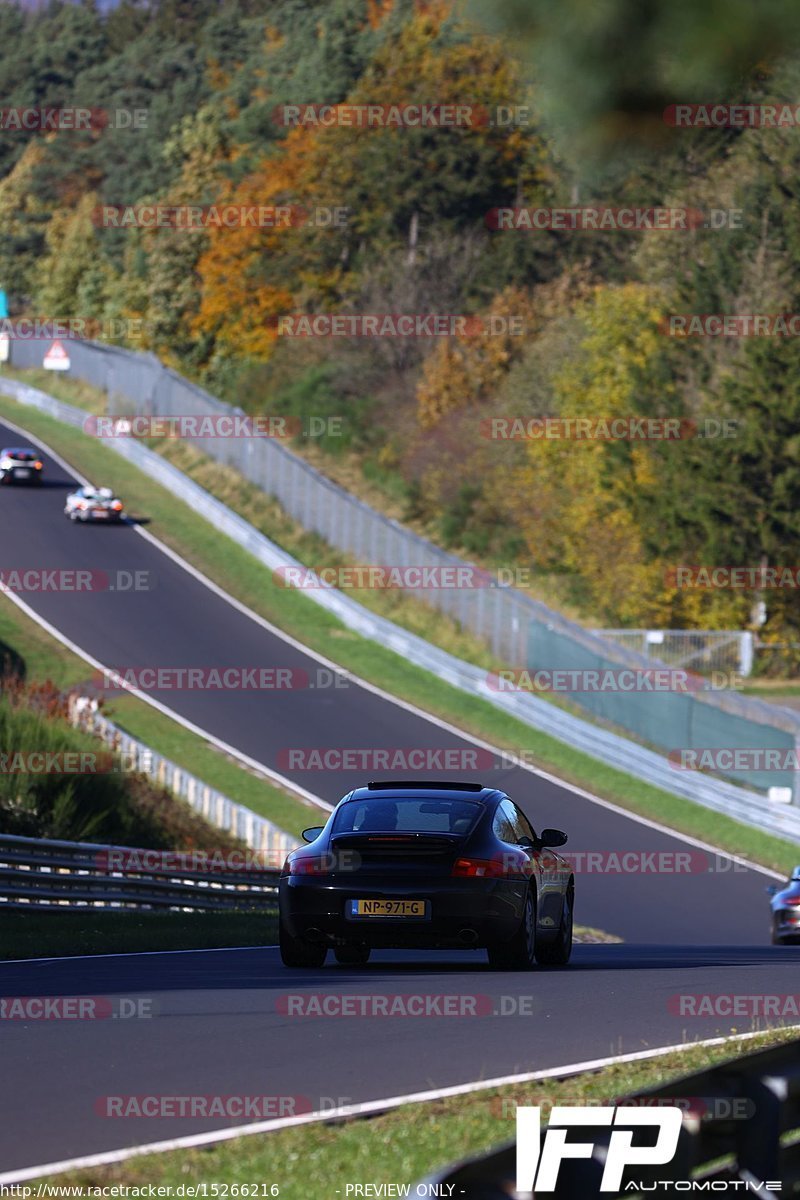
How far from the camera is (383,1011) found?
436 inches

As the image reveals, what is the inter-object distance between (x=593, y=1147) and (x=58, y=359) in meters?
81.3

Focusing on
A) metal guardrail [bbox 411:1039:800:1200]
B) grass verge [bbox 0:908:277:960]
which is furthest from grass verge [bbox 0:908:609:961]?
metal guardrail [bbox 411:1039:800:1200]

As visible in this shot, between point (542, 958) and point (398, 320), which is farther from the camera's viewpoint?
point (398, 320)

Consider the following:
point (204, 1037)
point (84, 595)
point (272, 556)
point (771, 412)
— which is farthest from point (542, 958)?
point (771, 412)

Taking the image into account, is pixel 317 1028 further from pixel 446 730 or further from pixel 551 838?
pixel 446 730

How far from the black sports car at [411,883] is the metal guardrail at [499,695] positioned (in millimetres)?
23240

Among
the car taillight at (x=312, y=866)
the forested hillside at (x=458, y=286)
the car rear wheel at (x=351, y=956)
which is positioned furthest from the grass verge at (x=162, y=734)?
Result: the car taillight at (x=312, y=866)

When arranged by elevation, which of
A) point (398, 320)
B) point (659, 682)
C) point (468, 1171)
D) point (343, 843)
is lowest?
point (659, 682)

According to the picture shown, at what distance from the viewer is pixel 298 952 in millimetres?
13875

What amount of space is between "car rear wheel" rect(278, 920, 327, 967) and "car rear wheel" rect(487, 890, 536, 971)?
1.33 meters

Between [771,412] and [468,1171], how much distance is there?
5881 cm

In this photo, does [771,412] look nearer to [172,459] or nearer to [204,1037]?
[172,459]

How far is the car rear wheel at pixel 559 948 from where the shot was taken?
15094mm

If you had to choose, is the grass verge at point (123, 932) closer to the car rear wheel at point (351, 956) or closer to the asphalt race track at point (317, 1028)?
the asphalt race track at point (317, 1028)
